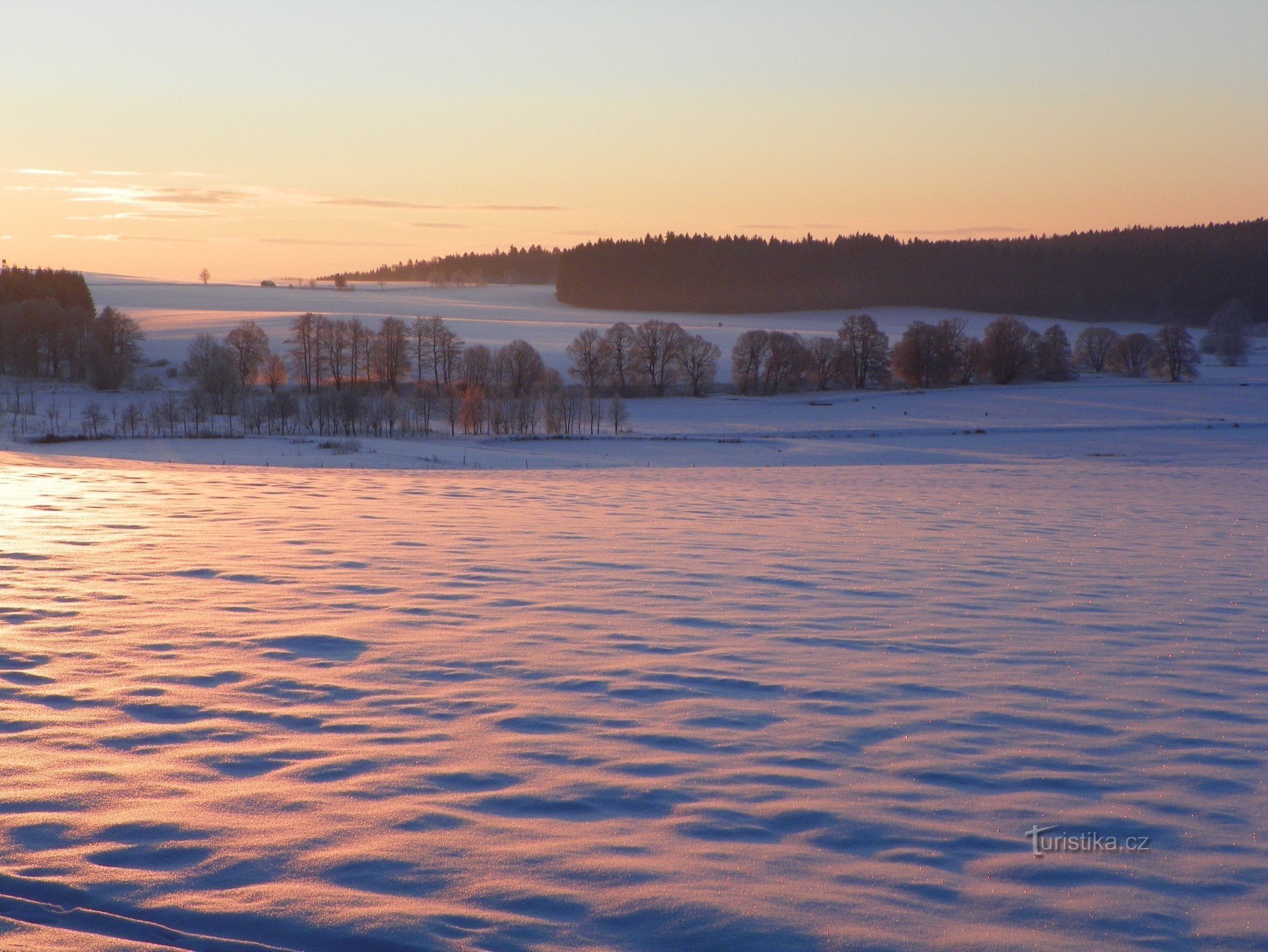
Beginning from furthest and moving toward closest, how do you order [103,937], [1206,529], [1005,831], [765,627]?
1. [1206,529]
2. [765,627]
3. [1005,831]
4. [103,937]

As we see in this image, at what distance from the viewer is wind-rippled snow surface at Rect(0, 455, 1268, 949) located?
14.2 ft

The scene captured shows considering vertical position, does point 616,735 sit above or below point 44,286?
below

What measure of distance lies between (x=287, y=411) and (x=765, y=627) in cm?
6107

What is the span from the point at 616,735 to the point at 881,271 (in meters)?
172

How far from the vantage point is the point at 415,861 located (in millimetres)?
4648

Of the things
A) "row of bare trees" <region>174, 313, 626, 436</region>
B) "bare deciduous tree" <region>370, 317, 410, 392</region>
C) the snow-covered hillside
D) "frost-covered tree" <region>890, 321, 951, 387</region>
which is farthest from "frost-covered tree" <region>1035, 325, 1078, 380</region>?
"bare deciduous tree" <region>370, 317, 410, 392</region>

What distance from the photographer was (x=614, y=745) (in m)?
6.09

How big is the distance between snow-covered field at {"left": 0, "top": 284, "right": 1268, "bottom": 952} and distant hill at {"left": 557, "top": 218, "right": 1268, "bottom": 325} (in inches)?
6080

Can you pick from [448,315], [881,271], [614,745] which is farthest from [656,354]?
[881,271]

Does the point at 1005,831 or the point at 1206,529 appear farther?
the point at 1206,529

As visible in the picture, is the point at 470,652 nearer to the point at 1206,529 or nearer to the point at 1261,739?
the point at 1261,739

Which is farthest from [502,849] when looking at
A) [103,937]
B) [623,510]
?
[623,510]

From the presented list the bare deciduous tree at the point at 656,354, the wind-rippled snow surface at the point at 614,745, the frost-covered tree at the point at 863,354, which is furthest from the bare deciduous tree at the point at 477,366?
the wind-rippled snow surface at the point at 614,745

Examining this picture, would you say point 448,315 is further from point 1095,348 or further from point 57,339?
point 1095,348
